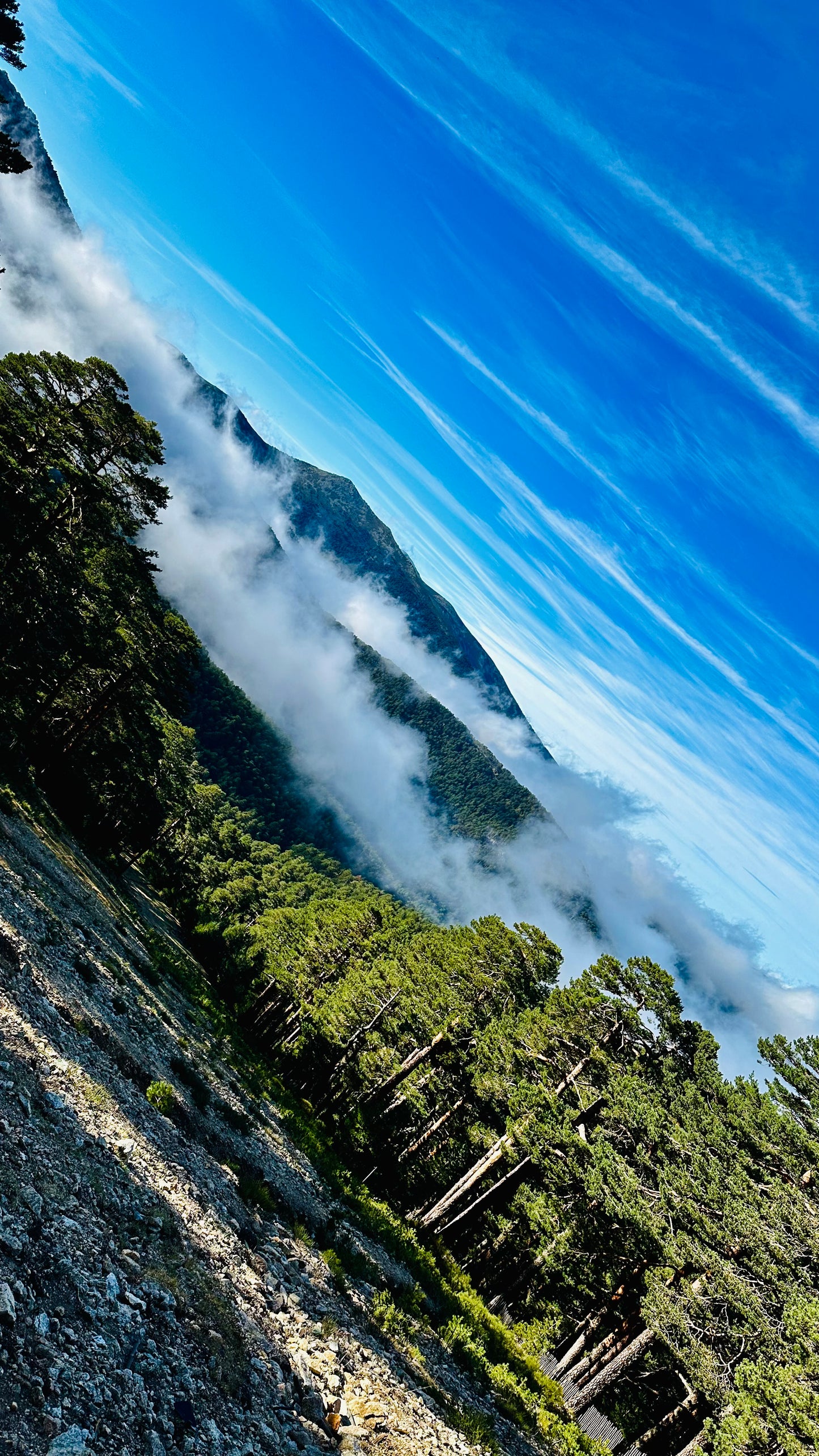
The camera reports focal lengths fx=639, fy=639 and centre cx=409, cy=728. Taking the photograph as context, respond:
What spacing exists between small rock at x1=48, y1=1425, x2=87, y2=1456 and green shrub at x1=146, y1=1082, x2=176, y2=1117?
8205mm

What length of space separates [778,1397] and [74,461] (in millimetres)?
38042

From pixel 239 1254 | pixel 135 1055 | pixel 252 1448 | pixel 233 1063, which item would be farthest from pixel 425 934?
pixel 252 1448

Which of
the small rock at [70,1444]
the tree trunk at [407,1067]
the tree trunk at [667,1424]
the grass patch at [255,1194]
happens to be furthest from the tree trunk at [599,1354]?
the small rock at [70,1444]

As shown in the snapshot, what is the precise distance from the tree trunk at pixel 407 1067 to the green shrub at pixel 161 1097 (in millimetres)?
22236

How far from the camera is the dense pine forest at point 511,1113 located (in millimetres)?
19359

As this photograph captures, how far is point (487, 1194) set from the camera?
91.5 ft

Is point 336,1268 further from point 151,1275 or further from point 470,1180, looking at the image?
point 470,1180

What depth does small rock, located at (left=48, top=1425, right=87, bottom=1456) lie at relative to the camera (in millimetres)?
4941

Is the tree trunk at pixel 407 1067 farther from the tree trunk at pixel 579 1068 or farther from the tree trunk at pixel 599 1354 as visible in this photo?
the tree trunk at pixel 599 1354

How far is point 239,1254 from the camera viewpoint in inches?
402

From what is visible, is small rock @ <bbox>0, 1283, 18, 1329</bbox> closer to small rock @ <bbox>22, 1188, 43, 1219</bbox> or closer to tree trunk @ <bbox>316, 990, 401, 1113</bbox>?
small rock @ <bbox>22, 1188, 43, 1219</bbox>

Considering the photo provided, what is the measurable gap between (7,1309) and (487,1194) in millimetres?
27990

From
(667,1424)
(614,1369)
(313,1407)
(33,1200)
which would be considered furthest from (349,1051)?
(33,1200)

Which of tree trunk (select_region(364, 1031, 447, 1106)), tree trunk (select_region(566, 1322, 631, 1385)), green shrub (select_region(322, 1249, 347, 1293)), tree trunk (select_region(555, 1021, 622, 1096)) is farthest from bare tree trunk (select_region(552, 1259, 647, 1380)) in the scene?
green shrub (select_region(322, 1249, 347, 1293))
